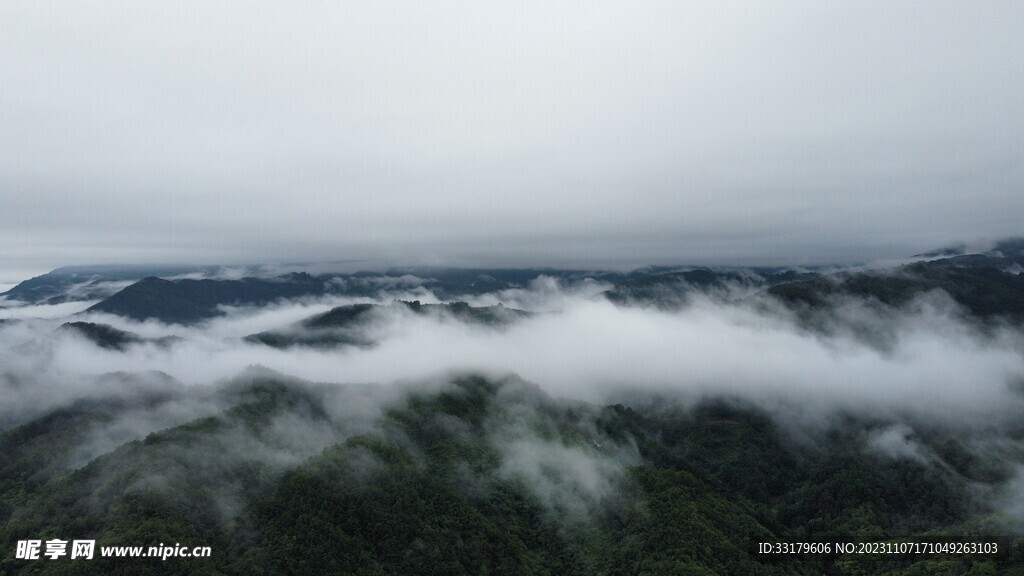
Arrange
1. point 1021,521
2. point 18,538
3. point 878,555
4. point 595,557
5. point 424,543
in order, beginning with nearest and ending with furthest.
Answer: point 18,538 → point 424,543 → point 595,557 → point 1021,521 → point 878,555

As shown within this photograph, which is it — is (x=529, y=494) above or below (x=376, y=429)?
below

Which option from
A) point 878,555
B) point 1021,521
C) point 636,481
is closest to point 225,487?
point 636,481

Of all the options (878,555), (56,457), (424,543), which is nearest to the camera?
(424,543)

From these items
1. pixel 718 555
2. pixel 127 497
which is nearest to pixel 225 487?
pixel 127 497

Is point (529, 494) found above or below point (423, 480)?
below

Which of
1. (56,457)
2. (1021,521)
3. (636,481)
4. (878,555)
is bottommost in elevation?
(878,555)

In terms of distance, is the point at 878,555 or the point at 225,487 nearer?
the point at 225,487

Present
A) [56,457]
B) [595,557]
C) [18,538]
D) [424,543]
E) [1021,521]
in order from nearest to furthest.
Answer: [18,538], [424,543], [595,557], [1021,521], [56,457]

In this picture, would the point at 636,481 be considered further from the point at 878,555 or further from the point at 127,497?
the point at 127,497

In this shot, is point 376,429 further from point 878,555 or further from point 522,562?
point 878,555
